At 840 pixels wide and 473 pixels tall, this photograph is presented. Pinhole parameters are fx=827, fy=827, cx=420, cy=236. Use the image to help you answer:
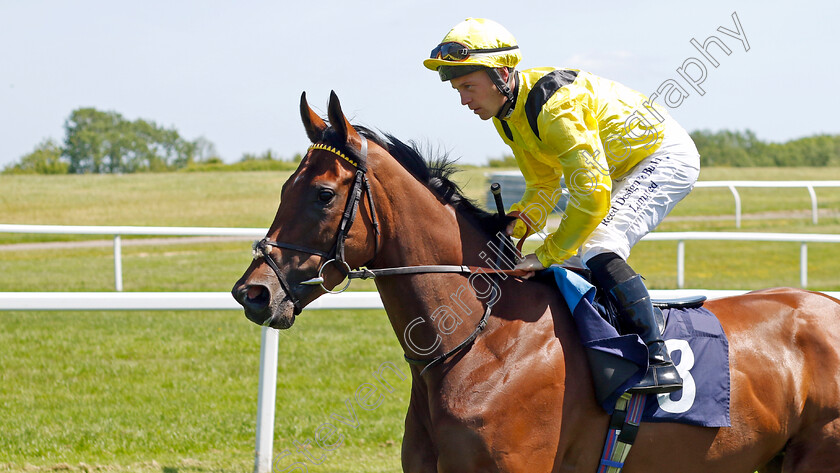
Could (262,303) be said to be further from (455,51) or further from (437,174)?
(455,51)

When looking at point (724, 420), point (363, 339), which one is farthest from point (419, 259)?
point (363, 339)

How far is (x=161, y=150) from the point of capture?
116 ft

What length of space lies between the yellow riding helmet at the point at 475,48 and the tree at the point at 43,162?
32434 millimetres

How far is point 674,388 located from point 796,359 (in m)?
0.60

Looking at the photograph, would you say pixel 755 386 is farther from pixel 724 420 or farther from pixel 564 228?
pixel 564 228

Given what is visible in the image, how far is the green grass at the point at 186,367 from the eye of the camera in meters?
4.87

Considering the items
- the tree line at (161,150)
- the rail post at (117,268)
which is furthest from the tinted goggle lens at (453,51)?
→ the tree line at (161,150)

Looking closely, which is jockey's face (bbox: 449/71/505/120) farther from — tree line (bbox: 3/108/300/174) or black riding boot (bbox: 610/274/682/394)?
tree line (bbox: 3/108/300/174)

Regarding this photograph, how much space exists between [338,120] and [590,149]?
0.79m

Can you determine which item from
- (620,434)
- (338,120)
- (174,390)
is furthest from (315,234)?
(174,390)

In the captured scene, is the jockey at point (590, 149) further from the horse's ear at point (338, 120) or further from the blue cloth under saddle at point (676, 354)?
the horse's ear at point (338, 120)

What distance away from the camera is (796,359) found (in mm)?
2977

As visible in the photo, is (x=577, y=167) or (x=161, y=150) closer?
(x=577, y=167)

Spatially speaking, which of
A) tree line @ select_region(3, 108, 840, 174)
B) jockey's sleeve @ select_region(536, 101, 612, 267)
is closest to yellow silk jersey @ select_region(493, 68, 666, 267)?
jockey's sleeve @ select_region(536, 101, 612, 267)
